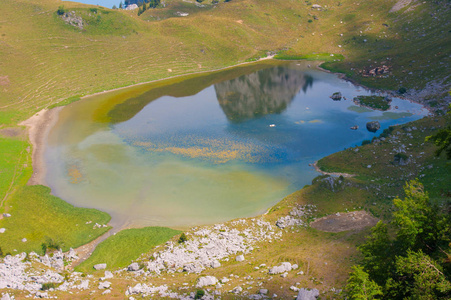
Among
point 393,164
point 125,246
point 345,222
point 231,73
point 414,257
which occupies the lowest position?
point 125,246

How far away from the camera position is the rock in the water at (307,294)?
102 ft

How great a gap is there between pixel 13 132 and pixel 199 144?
4781cm

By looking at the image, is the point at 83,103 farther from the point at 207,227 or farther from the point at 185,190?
the point at 207,227

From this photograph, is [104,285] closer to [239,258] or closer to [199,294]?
→ [199,294]

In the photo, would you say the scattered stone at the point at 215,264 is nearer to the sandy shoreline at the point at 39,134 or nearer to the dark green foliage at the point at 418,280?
the dark green foliage at the point at 418,280

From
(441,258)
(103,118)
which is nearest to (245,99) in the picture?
(103,118)

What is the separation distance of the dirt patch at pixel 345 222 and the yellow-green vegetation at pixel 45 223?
3106cm

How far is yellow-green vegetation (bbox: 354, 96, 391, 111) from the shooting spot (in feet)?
330

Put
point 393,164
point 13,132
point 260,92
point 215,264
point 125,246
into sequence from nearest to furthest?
point 215,264 < point 125,246 < point 393,164 < point 13,132 < point 260,92

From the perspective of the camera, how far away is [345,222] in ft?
158

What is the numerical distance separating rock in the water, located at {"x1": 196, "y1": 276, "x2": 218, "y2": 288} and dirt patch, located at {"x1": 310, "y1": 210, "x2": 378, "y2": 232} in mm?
18400

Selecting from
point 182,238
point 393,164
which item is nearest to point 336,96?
point 393,164

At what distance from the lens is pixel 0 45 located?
433 ft

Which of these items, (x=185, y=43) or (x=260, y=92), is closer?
(x=260, y=92)
